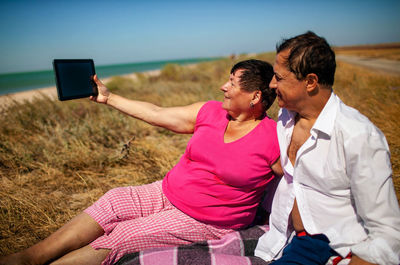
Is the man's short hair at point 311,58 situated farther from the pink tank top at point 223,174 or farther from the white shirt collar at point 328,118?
the pink tank top at point 223,174

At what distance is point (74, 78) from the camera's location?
6.82ft

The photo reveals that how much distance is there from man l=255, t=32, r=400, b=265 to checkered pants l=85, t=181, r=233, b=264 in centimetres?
67

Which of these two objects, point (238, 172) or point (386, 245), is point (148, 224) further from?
point (386, 245)

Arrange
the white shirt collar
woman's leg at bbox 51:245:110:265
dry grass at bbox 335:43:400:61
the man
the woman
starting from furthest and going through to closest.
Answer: dry grass at bbox 335:43:400:61, the woman, woman's leg at bbox 51:245:110:265, the white shirt collar, the man

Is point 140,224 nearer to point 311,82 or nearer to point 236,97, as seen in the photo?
point 236,97

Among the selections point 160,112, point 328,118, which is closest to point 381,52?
point 160,112

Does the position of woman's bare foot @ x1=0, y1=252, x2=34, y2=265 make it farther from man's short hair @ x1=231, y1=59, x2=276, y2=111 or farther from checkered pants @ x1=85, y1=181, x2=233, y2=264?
man's short hair @ x1=231, y1=59, x2=276, y2=111

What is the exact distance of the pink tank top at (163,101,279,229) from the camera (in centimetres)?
177

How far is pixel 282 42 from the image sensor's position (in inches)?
62.4

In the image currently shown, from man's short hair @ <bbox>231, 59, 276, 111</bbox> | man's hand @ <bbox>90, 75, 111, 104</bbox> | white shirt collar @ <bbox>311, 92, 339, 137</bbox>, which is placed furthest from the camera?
man's hand @ <bbox>90, 75, 111, 104</bbox>

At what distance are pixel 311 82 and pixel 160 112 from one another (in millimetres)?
1297

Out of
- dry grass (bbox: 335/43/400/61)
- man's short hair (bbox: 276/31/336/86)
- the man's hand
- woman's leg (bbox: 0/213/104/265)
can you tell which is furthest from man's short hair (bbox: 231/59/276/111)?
dry grass (bbox: 335/43/400/61)

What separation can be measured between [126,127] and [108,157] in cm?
120

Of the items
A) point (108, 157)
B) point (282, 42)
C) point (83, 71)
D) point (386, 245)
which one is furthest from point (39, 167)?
point (386, 245)
